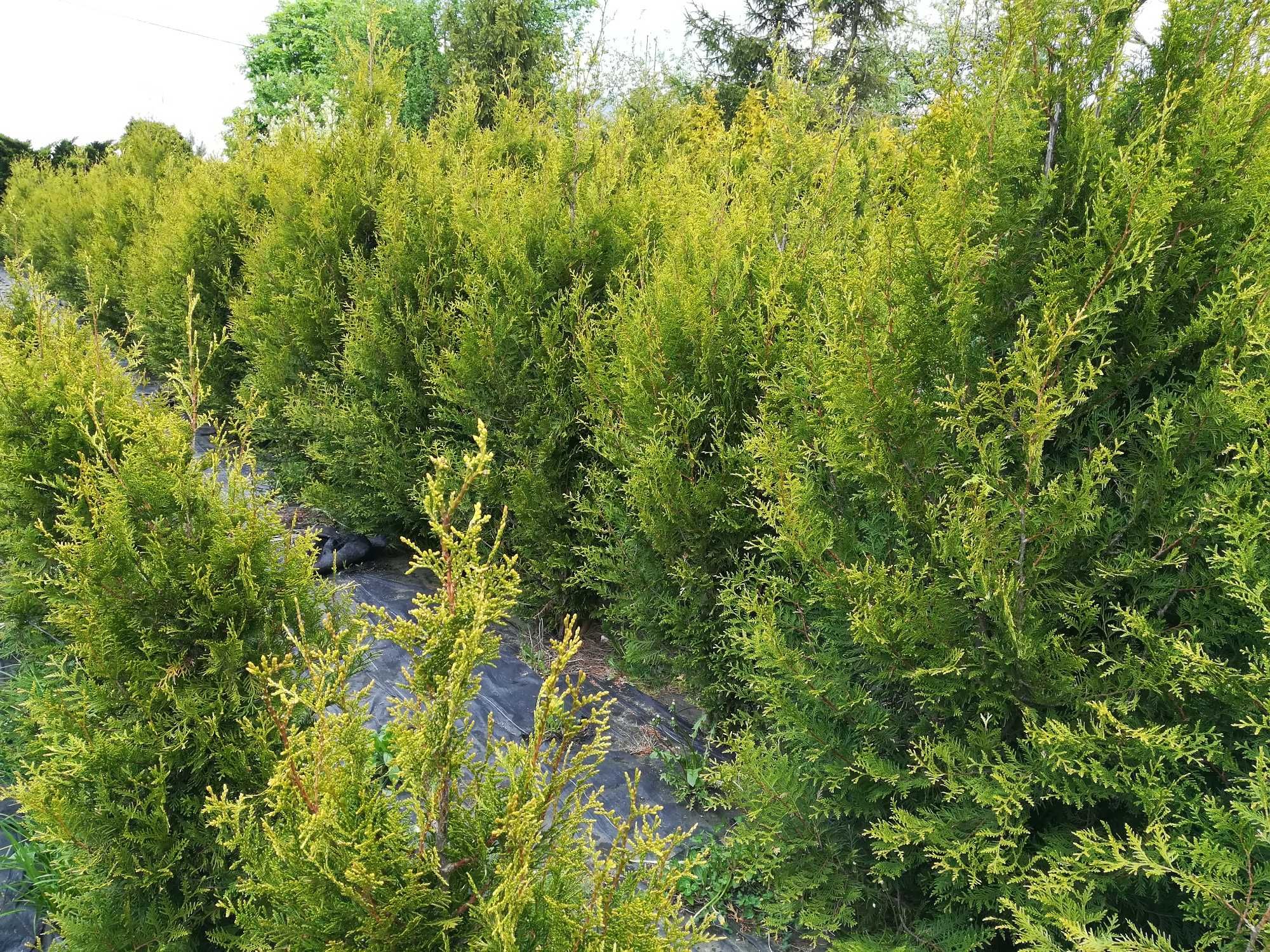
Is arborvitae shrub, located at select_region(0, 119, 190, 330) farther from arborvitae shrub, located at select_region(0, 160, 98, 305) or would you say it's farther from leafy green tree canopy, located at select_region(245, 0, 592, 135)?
leafy green tree canopy, located at select_region(245, 0, 592, 135)

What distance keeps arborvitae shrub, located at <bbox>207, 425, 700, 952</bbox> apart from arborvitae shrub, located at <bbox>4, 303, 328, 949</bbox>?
892mm

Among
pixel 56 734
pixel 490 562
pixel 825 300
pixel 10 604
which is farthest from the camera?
pixel 10 604

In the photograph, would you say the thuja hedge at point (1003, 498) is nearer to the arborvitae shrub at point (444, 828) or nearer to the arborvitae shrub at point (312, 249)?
the arborvitae shrub at point (444, 828)

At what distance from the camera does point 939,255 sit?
215 centimetres

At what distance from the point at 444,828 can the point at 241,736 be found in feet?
4.10

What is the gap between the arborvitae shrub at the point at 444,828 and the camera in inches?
57.9

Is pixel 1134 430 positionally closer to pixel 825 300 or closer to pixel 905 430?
pixel 905 430

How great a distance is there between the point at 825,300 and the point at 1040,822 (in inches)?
74.0

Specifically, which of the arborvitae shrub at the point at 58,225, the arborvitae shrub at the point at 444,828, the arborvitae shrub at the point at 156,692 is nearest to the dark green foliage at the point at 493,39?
the arborvitae shrub at the point at 58,225

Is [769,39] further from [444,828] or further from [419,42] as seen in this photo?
[444,828]

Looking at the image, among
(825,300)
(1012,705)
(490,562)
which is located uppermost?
(825,300)

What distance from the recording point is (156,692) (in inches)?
90.8

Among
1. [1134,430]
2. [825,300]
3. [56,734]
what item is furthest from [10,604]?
[1134,430]

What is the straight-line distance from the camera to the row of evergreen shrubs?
1.51m
